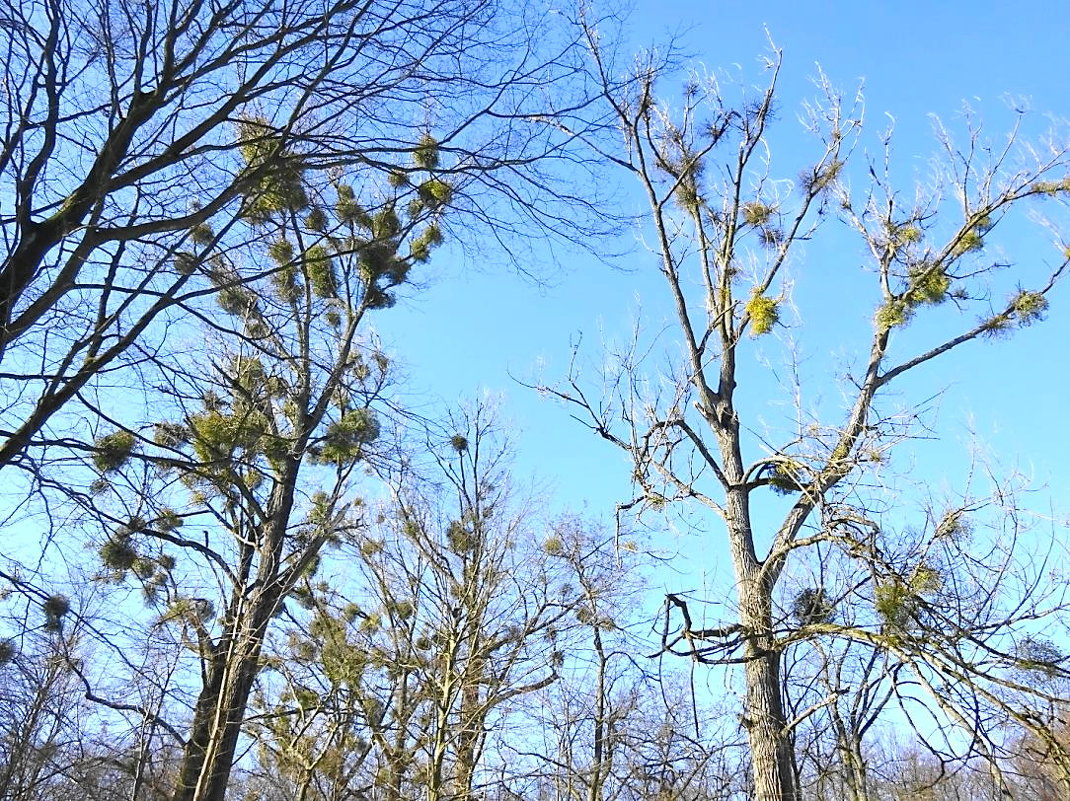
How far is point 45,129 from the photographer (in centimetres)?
310

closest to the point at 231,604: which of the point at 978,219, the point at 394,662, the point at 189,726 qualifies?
the point at 189,726

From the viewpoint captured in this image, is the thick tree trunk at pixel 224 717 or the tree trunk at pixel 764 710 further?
the thick tree trunk at pixel 224 717

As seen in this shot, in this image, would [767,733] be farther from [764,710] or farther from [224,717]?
[224,717]

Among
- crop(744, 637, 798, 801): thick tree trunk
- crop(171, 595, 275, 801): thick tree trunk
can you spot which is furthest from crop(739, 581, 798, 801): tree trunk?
crop(171, 595, 275, 801): thick tree trunk

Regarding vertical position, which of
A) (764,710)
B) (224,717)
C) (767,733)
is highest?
(224,717)

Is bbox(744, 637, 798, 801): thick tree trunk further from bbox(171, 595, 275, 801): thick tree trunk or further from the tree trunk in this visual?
bbox(171, 595, 275, 801): thick tree trunk

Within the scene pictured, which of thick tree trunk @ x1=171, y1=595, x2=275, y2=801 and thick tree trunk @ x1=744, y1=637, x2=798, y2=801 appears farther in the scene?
thick tree trunk @ x1=171, y1=595, x2=275, y2=801

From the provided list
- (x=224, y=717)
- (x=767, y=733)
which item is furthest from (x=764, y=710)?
(x=224, y=717)

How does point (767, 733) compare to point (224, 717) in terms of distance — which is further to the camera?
point (224, 717)

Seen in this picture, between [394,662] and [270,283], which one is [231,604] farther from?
[270,283]

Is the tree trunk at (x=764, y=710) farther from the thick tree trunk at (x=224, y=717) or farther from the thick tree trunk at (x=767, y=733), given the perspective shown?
the thick tree trunk at (x=224, y=717)

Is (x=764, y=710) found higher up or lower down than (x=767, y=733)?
higher up

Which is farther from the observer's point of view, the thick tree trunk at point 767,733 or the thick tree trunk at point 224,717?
the thick tree trunk at point 224,717

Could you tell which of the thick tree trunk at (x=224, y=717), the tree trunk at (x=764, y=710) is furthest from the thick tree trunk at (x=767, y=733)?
the thick tree trunk at (x=224, y=717)
